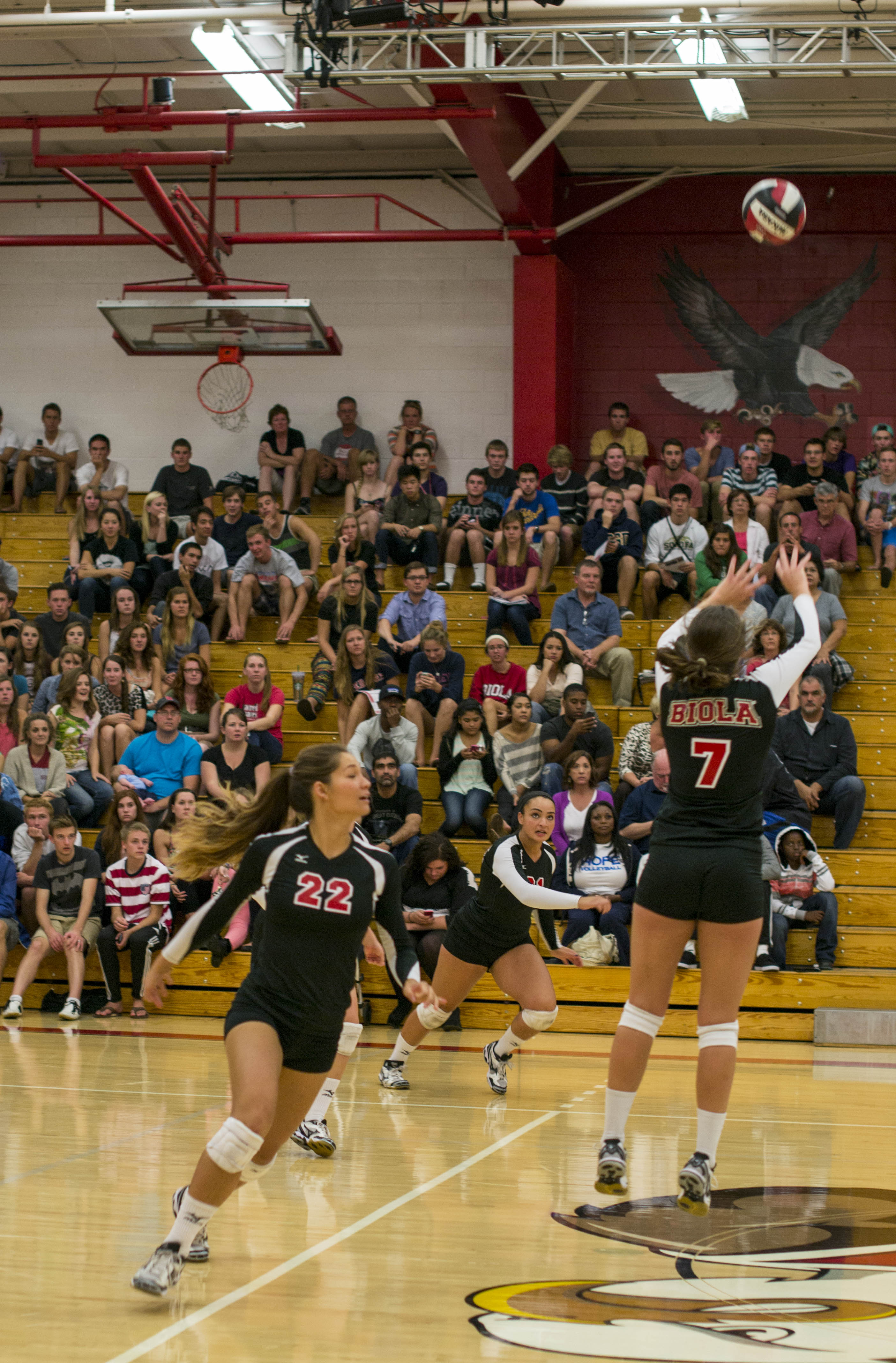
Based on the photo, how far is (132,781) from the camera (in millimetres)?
11750

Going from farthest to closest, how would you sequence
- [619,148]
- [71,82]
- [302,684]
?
1. [619,148]
2. [71,82]
3. [302,684]

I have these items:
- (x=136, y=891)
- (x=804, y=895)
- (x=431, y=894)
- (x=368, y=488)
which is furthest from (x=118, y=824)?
(x=368, y=488)

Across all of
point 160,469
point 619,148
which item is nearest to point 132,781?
point 160,469

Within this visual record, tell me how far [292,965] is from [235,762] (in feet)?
25.6

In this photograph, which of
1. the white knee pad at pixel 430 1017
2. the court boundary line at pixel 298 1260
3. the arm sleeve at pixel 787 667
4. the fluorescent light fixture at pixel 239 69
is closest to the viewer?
the court boundary line at pixel 298 1260

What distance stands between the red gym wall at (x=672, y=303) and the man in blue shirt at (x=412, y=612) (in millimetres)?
3741

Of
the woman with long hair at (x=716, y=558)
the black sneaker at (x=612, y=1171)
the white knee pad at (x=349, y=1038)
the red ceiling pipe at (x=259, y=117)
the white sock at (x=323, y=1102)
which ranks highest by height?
the red ceiling pipe at (x=259, y=117)

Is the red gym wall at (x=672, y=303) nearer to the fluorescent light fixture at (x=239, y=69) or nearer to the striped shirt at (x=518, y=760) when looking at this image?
the fluorescent light fixture at (x=239, y=69)

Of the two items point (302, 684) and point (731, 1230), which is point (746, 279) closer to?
point (302, 684)

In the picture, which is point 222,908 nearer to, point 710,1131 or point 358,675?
point 710,1131

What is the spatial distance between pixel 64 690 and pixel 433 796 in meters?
3.19

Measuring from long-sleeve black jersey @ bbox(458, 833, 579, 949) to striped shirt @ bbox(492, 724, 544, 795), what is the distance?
162 inches

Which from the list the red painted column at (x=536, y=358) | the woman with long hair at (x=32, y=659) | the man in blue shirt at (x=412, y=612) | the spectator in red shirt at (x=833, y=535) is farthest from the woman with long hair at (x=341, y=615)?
the spectator in red shirt at (x=833, y=535)

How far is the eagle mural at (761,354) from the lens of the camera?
16953 millimetres
